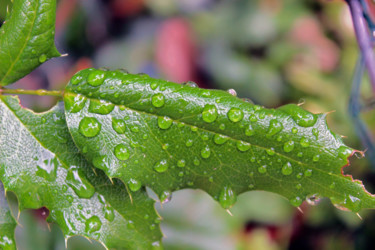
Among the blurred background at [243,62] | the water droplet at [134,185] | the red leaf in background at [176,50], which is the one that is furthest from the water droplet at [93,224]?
the red leaf in background at [176,50]

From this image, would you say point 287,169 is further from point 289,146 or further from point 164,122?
point 164,122

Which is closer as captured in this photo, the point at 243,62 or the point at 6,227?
the point at 6,227

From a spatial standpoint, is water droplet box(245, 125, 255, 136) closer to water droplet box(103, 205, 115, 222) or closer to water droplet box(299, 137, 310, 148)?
water droplet box(299, 137, 310, 148)

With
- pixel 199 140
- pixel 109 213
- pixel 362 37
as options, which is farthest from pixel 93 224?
pixel 362 37

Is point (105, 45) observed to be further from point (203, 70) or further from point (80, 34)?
point (203, 70)

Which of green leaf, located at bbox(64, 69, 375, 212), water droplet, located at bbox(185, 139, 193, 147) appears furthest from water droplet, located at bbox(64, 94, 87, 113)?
water droplet, located at bbox(185, 139, 193, 147)

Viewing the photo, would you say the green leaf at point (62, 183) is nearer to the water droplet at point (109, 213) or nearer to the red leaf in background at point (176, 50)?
the water droplet at point (109, 213)

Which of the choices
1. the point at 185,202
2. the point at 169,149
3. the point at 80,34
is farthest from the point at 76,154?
the point at 80,34
